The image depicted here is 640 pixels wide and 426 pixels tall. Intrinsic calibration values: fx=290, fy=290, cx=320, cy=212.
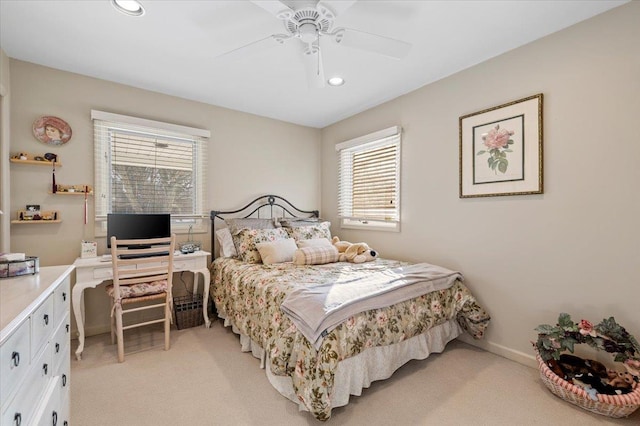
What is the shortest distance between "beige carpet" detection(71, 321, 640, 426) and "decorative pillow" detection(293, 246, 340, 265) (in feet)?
3.16

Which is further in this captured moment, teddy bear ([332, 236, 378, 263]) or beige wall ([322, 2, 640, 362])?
teddy bear ([332, 236, 378, 263])

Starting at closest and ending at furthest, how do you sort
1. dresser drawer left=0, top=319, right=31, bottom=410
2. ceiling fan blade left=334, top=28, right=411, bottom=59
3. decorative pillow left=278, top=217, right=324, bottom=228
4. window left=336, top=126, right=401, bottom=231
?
dresser drawer left=0, top=319, right=31, bottom=410 → ceiling fan blade left=334, top=28, right=411, bottom=59 → window left=336, top=126, right=401, bottom=231 → decorative pillow left=278, top=217, right=324, bottom=228

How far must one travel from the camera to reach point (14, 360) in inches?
34.2

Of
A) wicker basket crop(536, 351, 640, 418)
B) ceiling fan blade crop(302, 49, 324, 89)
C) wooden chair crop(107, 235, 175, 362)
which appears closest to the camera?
wicker basket crop(536, 351, 640, 418)

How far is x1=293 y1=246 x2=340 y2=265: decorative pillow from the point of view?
2885 millimetres

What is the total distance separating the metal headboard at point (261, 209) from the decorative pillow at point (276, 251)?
77cm

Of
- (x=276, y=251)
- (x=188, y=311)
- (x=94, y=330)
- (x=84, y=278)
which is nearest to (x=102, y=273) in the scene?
(x=84, y=278)

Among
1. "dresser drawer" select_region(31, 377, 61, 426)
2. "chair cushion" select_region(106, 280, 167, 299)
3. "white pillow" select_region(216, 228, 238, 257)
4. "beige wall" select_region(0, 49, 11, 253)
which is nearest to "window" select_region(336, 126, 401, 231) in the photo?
"white pillow" select_region(216, 228, 238, 257)

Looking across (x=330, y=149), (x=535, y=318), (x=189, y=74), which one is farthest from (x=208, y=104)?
(x=535, y=318)

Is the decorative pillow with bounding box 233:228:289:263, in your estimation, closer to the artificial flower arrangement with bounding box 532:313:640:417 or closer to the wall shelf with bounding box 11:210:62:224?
the wall shelf with bounding box 11:210:62:224

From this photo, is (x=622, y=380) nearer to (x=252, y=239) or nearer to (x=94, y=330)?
(x=252, y=239)

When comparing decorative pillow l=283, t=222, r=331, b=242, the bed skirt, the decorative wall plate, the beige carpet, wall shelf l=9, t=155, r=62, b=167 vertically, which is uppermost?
the decorative wall plate

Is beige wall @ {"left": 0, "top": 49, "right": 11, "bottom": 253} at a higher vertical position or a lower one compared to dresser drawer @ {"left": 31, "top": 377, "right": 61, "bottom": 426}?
higher

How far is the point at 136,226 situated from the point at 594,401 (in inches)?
145
